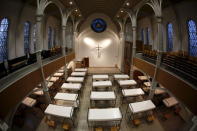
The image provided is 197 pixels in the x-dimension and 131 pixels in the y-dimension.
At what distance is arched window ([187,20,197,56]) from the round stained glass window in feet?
36.3

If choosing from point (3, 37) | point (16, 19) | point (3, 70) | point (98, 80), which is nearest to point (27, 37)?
point (16, 19)

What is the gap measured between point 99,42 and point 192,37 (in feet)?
38.9

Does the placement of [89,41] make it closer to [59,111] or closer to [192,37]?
[192,37]

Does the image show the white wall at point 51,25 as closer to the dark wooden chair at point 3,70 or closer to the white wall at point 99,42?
the white wall at point 99,42

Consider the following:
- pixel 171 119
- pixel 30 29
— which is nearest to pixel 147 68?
pixel 171 119

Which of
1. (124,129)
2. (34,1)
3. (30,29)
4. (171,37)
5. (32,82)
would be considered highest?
(34,1)

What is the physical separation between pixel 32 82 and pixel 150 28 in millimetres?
15806

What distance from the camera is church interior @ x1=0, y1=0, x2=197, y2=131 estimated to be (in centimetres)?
609

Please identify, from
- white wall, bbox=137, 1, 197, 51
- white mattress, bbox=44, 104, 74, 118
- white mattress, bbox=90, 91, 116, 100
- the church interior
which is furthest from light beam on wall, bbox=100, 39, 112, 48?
white mattress, bbox=44, 104, 74, 118

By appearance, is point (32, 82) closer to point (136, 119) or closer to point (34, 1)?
point (136, 119)

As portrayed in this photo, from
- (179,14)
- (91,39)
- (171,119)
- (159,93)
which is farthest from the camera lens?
(91,39)

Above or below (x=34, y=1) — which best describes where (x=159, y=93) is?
below

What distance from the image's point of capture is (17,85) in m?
5.73

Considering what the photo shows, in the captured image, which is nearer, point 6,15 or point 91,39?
point 6,15
